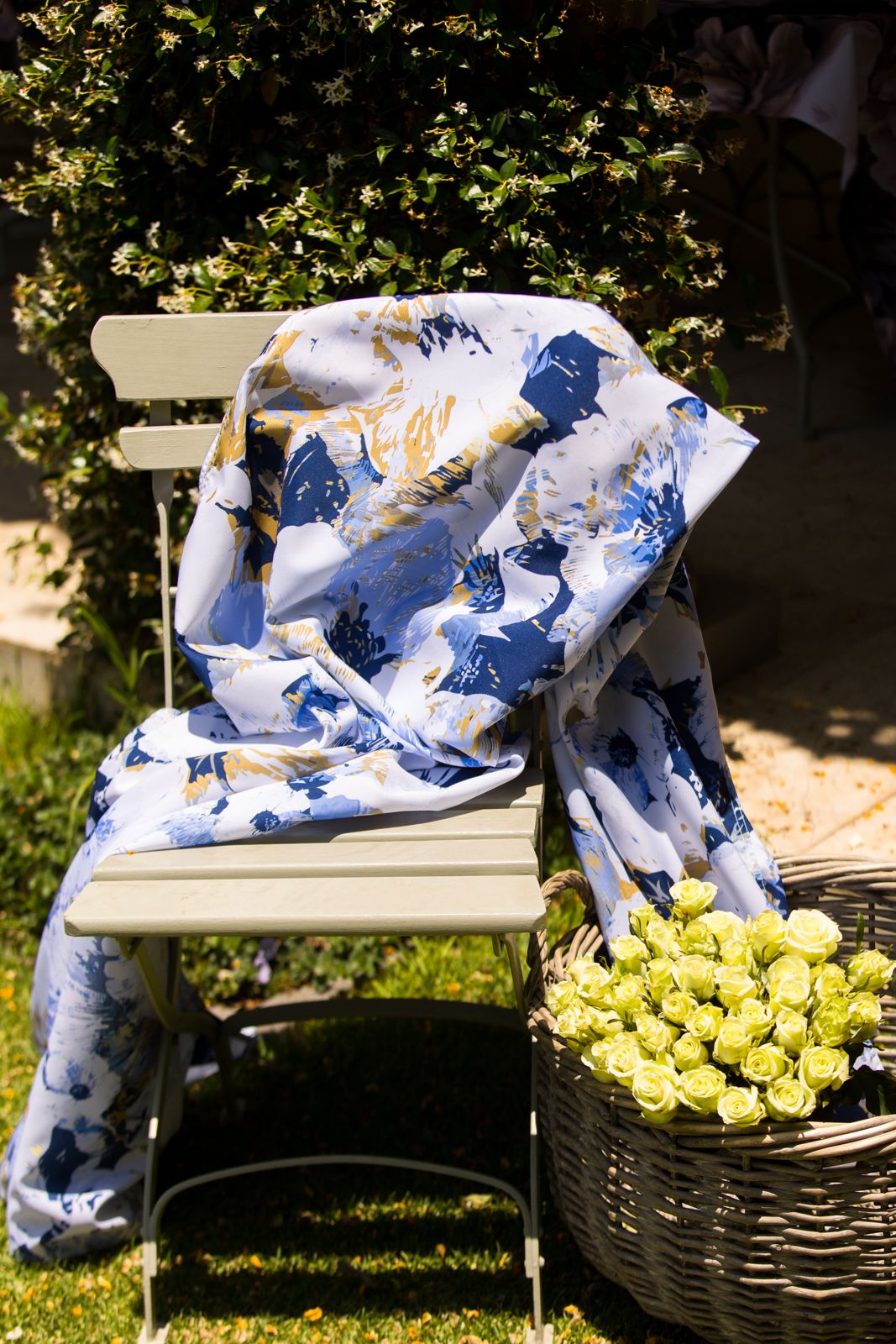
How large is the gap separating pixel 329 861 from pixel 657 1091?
1.81 ft

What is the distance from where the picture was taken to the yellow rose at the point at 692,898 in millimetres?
2012

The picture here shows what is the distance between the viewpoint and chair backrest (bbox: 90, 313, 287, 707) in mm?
2461

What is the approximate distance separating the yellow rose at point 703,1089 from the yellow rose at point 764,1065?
0.12 ft

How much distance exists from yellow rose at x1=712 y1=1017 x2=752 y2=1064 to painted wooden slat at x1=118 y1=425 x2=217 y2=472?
4.45 feet

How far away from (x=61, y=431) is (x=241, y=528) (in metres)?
1.25

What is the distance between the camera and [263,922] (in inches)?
72.0

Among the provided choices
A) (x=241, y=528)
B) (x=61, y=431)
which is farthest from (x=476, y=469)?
(x=61, y=431)

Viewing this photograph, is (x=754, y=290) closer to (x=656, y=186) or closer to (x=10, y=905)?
(x=656, y=186)

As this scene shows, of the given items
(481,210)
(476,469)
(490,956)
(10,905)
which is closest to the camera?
(476,469)

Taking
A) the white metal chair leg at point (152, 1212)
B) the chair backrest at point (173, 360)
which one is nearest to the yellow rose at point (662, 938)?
the white metal chair leg at point (152, 1212)

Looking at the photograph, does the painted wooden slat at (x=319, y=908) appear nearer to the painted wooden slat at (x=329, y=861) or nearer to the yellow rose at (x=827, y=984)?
the painted wooden slat at (x=329, y=861)

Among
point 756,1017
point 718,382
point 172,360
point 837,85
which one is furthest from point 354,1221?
point 837,85

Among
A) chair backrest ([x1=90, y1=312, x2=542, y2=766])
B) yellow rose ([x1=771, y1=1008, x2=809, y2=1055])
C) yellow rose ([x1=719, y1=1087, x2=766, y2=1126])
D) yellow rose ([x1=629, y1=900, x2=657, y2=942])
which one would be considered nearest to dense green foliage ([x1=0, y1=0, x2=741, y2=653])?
chair backrest ([x1=90, y1=312, x2=542, y2=766])

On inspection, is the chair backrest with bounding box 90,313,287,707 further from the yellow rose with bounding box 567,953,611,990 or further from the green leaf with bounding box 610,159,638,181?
the yellow rose with bounding box 567,953,611,990
